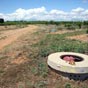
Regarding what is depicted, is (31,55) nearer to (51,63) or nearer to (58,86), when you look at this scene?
(51,63)

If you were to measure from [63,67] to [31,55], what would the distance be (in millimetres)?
3635

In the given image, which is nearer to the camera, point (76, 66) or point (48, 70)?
point (76, 66)

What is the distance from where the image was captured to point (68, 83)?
7211 millimetres

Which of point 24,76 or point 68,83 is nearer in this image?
point 68,83

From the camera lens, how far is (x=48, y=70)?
27.3ft

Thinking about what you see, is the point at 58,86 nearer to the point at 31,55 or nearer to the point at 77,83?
the point at 77,83

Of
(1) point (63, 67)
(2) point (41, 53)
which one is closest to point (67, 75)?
(1) point (63, 67)

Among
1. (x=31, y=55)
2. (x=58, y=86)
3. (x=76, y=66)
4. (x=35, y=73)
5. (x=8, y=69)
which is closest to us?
(x=58, y=86)

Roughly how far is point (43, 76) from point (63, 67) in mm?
863

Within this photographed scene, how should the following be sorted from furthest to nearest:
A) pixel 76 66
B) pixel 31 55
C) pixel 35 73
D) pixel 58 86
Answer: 1. pixel 31 55
2. pixel 35 73
3. pixel 76 66
4. pixel 58 86

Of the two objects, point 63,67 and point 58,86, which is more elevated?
point 63,67

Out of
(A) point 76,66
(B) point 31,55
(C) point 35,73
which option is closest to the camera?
(A) point 76,66

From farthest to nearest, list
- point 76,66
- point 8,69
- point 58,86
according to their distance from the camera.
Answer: point 8,69, point 76,66, point 58,86

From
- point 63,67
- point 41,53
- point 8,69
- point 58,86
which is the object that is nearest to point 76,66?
point 63,67
